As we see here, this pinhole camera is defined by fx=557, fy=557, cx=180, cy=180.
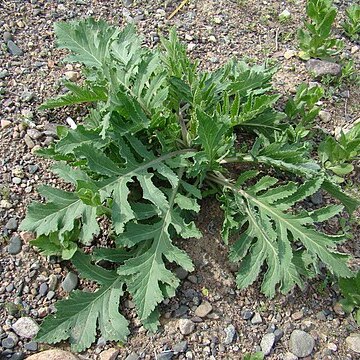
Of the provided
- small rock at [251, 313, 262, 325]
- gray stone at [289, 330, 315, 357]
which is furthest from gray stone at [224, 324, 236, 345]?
gray stone at [289, 330, 315, 357]

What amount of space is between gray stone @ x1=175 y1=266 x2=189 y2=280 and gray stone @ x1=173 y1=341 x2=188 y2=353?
0.41m

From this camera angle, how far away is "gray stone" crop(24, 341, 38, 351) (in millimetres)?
3113

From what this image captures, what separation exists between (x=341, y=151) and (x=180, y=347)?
181 centimetres

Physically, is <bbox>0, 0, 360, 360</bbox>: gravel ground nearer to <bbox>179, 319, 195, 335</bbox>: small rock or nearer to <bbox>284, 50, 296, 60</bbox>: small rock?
<bbox>179, 319, 195, 335</bbox>: small rock

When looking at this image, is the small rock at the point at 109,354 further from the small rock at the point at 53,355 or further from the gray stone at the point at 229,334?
the gray stone at the point at 229,334

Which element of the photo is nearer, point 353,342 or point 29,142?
point 353,342

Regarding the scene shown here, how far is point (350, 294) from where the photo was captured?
3.52 meters

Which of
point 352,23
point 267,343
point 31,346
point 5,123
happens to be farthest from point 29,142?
point 352,23

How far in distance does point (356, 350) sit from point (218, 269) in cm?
96

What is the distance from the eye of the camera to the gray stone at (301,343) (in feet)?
10.9

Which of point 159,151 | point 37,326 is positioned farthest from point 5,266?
point 159,151

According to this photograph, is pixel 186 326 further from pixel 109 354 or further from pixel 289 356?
Result: pixel 289 356

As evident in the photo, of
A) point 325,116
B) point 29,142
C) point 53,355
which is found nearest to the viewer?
point 53,355

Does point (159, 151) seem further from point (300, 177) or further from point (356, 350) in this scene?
point (356, 350)
